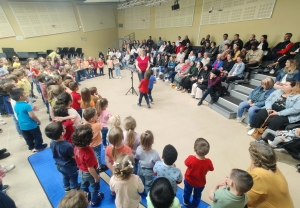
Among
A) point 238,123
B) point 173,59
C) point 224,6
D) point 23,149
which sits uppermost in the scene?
point 224,6

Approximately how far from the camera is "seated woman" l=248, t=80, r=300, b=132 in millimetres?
2773

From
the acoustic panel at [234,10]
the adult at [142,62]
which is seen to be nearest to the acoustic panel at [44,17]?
the adult at [142,62]

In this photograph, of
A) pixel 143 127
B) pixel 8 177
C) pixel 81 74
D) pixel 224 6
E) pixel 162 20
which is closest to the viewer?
pixel 8 177

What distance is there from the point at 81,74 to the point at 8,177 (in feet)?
19.7

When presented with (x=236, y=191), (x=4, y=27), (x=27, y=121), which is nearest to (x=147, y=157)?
(x=236, y=191)

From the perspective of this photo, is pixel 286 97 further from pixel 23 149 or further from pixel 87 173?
pixel 23 149

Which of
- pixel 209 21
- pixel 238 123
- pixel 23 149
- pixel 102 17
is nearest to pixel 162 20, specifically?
pixel 209 21

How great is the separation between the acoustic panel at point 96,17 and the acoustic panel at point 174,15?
4.68 metres

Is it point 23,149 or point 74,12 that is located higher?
point 74,12

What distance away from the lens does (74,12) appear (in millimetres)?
10852

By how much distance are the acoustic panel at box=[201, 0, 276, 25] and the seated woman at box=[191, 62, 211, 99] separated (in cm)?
282

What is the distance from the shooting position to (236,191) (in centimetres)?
115

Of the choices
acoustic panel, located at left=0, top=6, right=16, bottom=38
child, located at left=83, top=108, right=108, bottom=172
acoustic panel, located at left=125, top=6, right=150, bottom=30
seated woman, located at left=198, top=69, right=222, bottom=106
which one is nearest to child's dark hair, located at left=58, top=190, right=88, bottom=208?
child, located at left=83, top=108, right=108, bottom=172

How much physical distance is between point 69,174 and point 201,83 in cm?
455
